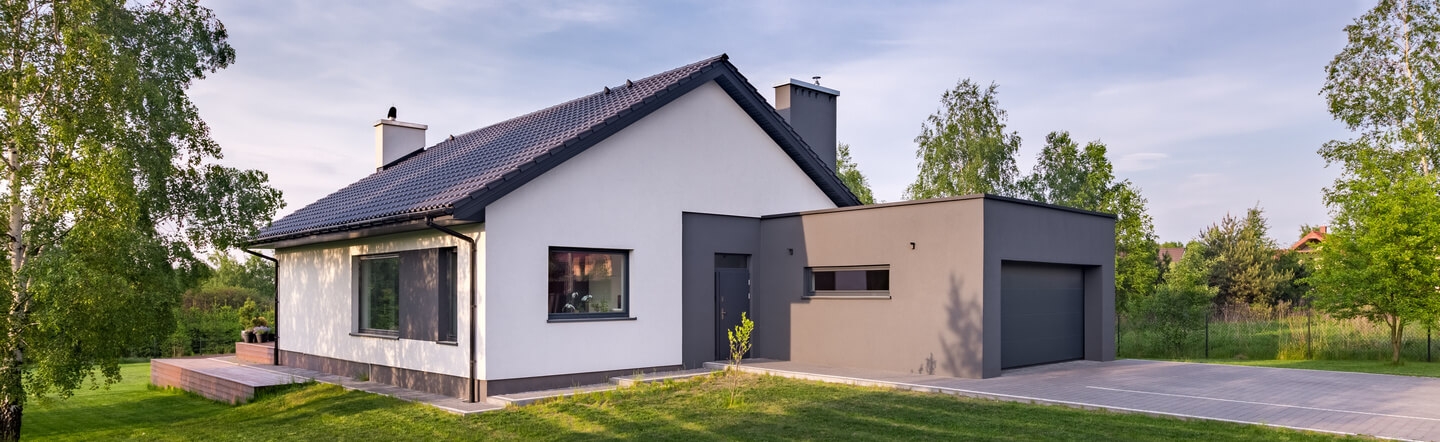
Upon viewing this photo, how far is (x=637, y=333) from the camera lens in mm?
12086

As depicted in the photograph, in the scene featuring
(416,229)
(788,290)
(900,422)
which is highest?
(416,229)

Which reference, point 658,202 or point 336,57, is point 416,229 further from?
point 336,57

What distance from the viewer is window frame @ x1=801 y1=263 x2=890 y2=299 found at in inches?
499

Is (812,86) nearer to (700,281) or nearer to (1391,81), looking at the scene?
(700,281)

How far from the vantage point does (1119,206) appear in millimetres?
22562

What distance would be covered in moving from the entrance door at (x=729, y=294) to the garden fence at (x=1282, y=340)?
8.49 meters

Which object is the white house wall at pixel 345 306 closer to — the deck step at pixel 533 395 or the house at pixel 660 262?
the house at pixel 660 262

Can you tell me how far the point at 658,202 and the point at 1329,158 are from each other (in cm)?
2049

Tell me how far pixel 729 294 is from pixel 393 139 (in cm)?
892

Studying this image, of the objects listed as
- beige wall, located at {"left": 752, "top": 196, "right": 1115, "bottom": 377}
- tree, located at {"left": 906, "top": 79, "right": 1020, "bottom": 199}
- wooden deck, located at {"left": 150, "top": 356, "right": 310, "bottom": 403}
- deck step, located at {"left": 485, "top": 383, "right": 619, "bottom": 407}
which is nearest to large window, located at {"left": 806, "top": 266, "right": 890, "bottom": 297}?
beige wall, located at {"left": 752, "top": 196, "right": 1115, "bottom": 377}

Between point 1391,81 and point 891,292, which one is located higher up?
point 1391,81

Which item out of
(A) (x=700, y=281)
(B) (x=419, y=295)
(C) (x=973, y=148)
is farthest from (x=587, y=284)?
(C) (x=973, y=148)

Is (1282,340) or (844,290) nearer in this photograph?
(844,290)

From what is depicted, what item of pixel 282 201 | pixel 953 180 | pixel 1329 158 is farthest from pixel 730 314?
pixel 1329 158
